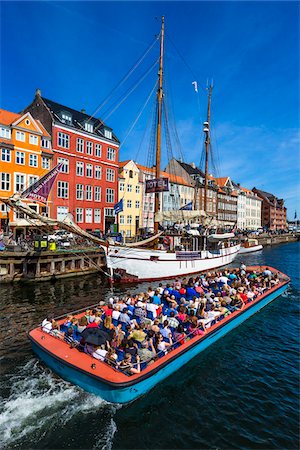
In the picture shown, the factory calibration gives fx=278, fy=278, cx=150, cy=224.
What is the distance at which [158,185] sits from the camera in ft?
81.6

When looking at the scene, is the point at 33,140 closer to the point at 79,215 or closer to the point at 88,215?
the point at 79,215

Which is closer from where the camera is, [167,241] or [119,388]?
[119,388]

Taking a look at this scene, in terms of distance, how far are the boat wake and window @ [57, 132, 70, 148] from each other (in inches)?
1347

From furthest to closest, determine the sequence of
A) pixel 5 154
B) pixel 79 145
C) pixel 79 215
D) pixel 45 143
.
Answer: pixel 79 215
pixel 79 145
pixel 45 143
pixel 5 154

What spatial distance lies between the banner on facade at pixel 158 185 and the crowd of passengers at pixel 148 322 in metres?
9.75

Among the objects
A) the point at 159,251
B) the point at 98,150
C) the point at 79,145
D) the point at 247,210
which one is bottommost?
the point at 159,251

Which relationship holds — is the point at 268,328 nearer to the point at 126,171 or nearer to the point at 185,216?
the point at 185,216

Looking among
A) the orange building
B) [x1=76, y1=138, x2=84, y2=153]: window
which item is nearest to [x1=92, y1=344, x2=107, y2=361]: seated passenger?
the orange building

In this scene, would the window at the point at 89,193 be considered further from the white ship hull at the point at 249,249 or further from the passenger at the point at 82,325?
the passenger at the point at 82,325

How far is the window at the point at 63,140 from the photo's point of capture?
3853 centimetres

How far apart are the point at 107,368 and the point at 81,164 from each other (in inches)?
1452

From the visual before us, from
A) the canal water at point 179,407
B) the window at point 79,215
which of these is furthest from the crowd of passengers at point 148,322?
the window at point 79,215

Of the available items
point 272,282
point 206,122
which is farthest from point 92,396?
point 206,122

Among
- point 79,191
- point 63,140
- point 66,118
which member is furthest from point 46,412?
point 66,118
